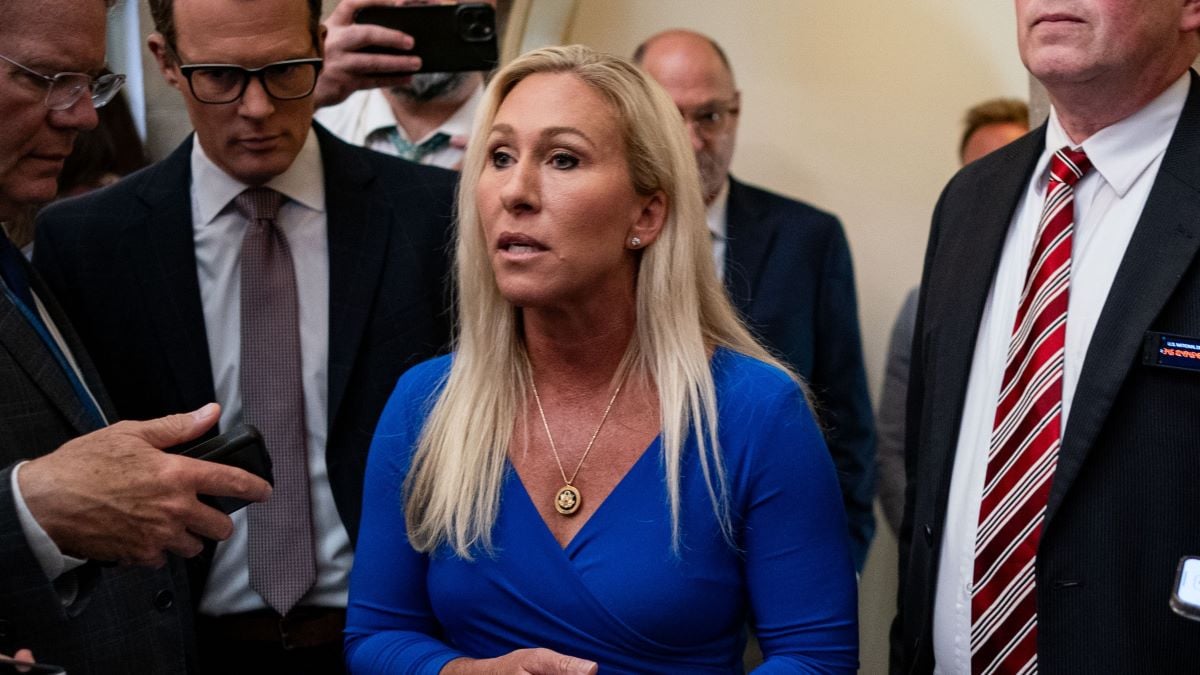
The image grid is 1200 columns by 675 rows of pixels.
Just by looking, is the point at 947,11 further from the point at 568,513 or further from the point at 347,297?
the point at 568,513

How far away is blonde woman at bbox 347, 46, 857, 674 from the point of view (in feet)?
6.75

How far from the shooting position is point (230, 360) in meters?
2.57

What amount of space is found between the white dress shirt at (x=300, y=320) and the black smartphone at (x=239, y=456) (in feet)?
1.58

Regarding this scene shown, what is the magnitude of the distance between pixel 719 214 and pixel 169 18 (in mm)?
1503

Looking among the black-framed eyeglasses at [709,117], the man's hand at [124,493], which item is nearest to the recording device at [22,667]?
the man's hand at [124,493]

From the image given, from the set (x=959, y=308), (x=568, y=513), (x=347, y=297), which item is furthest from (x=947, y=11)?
(x=568, y=513)

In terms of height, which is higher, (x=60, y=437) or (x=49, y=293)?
(x=49, y=293)

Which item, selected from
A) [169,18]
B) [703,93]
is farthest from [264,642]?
[703,93]

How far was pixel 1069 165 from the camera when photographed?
2.34 m

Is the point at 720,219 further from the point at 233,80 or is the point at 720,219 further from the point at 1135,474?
the point at 1135,474

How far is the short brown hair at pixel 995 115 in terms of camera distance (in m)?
4.43

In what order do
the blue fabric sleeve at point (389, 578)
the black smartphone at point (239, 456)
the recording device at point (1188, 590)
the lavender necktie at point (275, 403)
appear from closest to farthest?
the recording device at point (1188, 590) → the black smartphone at point (239, 456) → the blue fabric sleeve at point (389, 578) → the lavender necktie at point (275, 403)

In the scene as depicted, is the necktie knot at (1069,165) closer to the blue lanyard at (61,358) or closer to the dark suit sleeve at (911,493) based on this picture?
the dark suit sleeve at (911,493)

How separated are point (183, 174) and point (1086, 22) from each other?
1.62 m
